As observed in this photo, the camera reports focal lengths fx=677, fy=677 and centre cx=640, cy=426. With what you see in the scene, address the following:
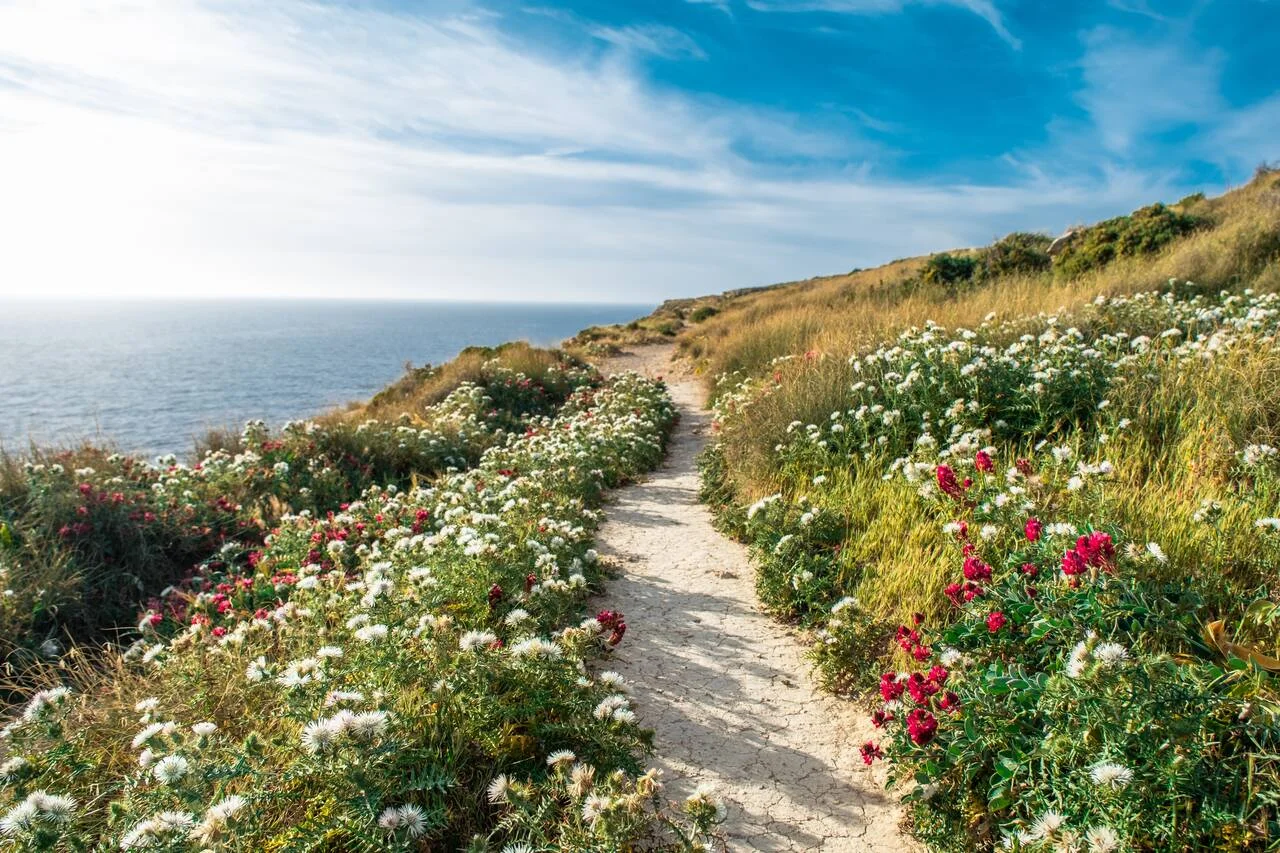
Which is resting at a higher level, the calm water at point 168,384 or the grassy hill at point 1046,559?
the grassy hill at point 1046,559

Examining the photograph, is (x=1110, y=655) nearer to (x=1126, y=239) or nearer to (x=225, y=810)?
(x=225, y=810)

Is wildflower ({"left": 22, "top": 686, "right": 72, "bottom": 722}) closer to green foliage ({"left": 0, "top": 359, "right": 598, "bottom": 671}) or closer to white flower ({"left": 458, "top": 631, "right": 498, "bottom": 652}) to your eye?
white flower ({"left": 458, "top": 631, "right": 498, "bottom": 652})

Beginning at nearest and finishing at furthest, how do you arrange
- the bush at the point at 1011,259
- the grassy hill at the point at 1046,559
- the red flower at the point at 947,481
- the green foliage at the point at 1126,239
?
the grassy hill at the point at 1046,559 → the red flower at the point at 947,481 → the green foliage at the point at 1126,239 → the bush at the point at 1011,259

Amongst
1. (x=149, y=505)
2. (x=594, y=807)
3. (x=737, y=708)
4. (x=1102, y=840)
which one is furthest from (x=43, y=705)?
(x=149, y=505)

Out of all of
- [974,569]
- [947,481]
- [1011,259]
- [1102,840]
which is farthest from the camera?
[1011,259]

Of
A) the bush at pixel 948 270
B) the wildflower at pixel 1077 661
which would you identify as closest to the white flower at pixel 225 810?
the wildflower at pixel 1077 661

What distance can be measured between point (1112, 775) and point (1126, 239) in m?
17.8

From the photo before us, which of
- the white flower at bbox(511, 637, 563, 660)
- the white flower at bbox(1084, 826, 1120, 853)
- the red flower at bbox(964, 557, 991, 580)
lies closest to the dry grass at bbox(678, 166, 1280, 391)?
the red flower at bbox(964, 557, 991, 580)

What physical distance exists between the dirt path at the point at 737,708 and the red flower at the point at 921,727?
46 centimetres

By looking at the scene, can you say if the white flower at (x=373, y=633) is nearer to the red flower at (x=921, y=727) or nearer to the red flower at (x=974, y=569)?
the red flower at (x=921, y=727)

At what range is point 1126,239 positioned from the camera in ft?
51.9

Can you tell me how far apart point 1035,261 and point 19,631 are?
20.9m

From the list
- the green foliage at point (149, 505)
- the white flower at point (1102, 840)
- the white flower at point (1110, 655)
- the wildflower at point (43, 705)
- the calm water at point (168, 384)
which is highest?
the white flower at point (1110, 655)

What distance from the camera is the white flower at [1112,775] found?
79.7 inches
